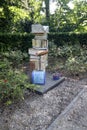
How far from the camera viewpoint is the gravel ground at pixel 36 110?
331 centimetres

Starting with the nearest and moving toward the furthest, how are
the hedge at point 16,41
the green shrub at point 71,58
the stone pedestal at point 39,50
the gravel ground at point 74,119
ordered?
the gravel ground at point 74,119 → the stone pedestal at point 39,50 → the green shrub at point 71,58 → the hedge at point 16,41

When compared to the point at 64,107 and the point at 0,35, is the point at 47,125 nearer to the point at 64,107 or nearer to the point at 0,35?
the point at 64,107

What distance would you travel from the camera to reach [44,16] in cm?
1473

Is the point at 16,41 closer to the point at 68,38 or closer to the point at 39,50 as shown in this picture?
the point at 68,38

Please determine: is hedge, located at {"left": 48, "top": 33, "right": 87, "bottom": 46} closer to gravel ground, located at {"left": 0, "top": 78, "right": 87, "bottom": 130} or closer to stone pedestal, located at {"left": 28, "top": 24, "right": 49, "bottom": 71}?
stone pedestal, located at {"left": 28, "top": 24, "right": 49, "bottom": 71}

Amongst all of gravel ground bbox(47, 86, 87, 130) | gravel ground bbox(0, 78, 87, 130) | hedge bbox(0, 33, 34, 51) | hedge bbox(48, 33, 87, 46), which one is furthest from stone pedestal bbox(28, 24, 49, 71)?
hedge bbox(48, 33, 87, 46)

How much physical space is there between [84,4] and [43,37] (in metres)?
8.98

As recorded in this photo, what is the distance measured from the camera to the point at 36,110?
3.80m

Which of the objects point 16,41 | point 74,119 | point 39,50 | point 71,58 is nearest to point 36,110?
point 74,119

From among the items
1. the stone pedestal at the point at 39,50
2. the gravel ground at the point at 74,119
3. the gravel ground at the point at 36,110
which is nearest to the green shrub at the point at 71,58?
the stone pedestal at the point at 39,50

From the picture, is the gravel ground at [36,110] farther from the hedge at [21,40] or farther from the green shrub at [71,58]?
the hedge at [21,40]

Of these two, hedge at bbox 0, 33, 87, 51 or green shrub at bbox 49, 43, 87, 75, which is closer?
green shrub at bbox 49, 43, 87, 75

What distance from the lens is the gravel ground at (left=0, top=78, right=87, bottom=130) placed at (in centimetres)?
331

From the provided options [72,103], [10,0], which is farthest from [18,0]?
[72,103]
